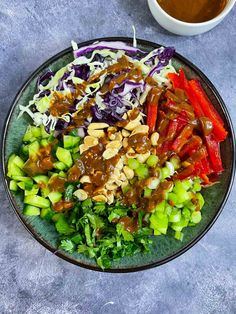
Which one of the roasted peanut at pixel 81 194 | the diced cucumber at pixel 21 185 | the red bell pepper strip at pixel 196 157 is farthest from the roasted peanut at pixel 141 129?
the diced cucumber at pixel 21 185

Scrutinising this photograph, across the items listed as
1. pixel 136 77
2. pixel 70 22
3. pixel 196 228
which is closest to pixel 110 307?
pixel 196 228

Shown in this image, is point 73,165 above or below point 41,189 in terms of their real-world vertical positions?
above

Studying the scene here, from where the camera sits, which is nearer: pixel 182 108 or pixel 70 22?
pixel 182 108

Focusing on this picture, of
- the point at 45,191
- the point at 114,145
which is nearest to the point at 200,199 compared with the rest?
the point at 114,145

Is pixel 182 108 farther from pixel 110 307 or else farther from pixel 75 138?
pixel 110 307

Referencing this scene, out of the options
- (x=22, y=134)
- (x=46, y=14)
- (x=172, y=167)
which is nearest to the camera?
(x=172, y=167)

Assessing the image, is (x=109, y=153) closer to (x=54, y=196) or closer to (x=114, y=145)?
(x=114, y=145)

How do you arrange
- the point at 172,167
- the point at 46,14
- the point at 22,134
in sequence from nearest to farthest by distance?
the point at 172,167 → the point at 22,134 → the point at 46,14
